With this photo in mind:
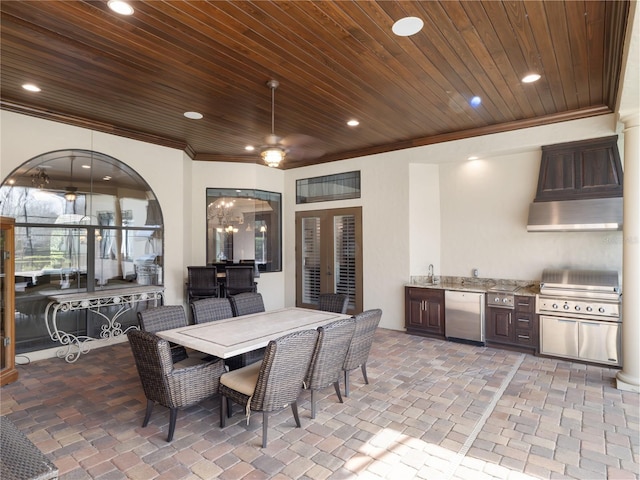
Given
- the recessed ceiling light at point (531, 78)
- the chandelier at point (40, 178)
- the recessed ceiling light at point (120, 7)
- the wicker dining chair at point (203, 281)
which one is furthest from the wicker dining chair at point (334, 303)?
the chandelier at point (40, 178)

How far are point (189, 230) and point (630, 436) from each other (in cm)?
630

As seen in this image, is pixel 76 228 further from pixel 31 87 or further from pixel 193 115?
pixel 193 115

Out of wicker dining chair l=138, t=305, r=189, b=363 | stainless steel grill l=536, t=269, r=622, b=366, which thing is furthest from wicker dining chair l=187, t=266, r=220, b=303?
stainless steel grill l=536, t=269, r=622, b=366

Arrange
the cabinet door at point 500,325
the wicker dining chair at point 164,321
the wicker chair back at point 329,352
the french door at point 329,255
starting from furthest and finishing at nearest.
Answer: the french door at point 329,255 < the cabinet door at point 500,325 < the wicker dining chair at point 164,321 < the wicker chair back at point 329,352

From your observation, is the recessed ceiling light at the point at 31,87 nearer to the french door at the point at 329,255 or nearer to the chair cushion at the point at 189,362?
the chair cushion at the point at 189,362

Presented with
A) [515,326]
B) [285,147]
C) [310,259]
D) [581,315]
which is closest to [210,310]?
[285,147]

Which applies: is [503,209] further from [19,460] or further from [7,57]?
[7,57]

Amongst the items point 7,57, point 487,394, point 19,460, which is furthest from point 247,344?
point 7,57

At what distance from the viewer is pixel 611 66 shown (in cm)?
332

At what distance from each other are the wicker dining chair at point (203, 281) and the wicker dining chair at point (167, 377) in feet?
9.57

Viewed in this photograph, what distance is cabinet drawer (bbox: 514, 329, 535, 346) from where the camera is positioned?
4605 millimetres

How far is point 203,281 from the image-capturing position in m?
5.62

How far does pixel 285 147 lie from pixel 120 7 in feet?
9.51

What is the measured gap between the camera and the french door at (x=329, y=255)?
649 centimetres
